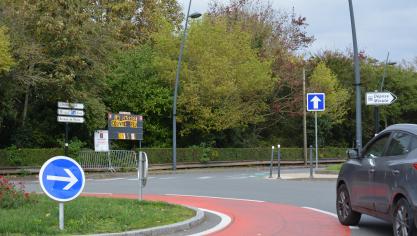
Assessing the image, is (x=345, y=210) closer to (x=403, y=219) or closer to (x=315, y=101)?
(x=403, y=219)

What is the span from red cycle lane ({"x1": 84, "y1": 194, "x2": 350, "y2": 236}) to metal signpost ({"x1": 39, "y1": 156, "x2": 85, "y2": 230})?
8.06 feet

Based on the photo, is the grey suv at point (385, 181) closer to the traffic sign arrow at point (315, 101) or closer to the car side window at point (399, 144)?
the car side window at point (399, 144)

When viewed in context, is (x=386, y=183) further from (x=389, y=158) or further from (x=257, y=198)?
(x=257, y=198)

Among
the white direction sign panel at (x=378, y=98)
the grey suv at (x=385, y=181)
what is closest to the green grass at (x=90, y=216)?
the grey suv at (x=385, y=181)

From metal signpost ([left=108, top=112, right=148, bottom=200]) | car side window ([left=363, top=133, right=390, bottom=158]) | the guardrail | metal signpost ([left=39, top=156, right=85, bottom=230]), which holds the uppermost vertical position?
metal signpost ([left=108, top=112, right=148, bottom=200])

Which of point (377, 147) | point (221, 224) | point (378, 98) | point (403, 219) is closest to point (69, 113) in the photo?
point (378, 98)

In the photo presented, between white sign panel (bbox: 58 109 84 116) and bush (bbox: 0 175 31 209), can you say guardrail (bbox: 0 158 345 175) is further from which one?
bush (bbox: 0 175 31 209)

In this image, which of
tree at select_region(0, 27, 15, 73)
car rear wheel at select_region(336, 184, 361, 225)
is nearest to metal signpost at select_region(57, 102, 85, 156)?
Result: tree at select_region(0, 27, 15, 73)

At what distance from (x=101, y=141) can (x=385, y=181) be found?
76.8 feet

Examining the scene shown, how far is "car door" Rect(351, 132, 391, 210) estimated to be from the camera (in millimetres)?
9227

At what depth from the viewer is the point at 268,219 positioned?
11.4m

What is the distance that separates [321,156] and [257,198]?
29.1 meters

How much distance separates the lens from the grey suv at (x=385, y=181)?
308 inches

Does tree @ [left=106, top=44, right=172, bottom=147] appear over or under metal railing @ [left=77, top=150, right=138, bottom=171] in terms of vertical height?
over
